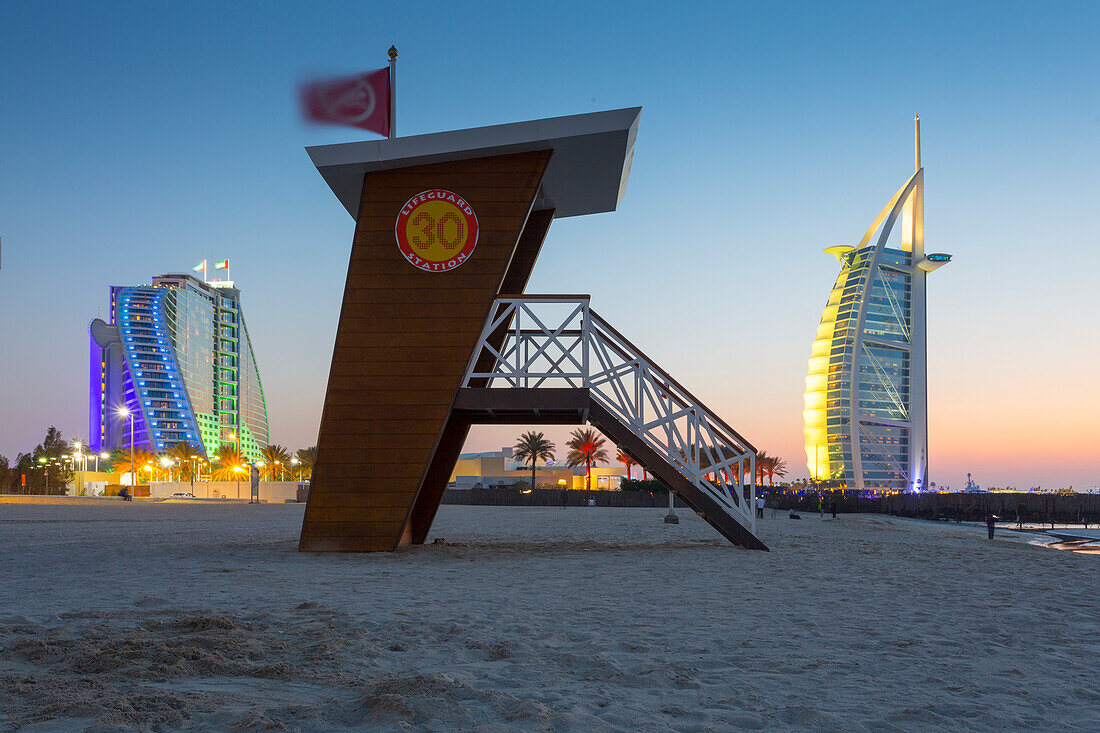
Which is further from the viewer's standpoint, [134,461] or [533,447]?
[134,461]

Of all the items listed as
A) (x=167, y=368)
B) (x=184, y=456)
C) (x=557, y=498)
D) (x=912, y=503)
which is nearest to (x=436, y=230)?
(x=557, y=498)

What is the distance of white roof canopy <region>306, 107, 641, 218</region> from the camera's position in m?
13.5

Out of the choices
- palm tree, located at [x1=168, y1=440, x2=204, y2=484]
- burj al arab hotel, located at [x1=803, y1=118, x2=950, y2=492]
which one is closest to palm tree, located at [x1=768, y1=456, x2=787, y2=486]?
burj al arab hotel, located at [x1=803, y1=118, x2=950, y2=492]

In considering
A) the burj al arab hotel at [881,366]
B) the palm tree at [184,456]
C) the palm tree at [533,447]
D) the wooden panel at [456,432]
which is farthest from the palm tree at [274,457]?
the wooden panel at [456,432]

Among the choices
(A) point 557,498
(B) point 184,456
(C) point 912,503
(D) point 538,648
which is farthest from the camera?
(B) point 184,456

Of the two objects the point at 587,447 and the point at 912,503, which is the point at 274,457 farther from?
the point at 912,503

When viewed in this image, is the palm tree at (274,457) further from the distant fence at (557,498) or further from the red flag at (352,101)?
the red flag at (352,101)

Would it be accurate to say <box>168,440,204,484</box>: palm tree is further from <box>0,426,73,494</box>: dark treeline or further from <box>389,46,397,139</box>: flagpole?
<box>389,46,397,139</box>: flagpole

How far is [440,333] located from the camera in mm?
13797

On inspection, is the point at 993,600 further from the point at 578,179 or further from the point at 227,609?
the point at 578,179

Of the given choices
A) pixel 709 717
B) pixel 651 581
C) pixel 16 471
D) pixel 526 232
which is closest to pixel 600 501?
pixel 526 232

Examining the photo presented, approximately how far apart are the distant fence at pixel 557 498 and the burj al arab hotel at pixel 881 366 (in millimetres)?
57416

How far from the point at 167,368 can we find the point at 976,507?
14386 cm

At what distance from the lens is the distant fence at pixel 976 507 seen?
51875mm
